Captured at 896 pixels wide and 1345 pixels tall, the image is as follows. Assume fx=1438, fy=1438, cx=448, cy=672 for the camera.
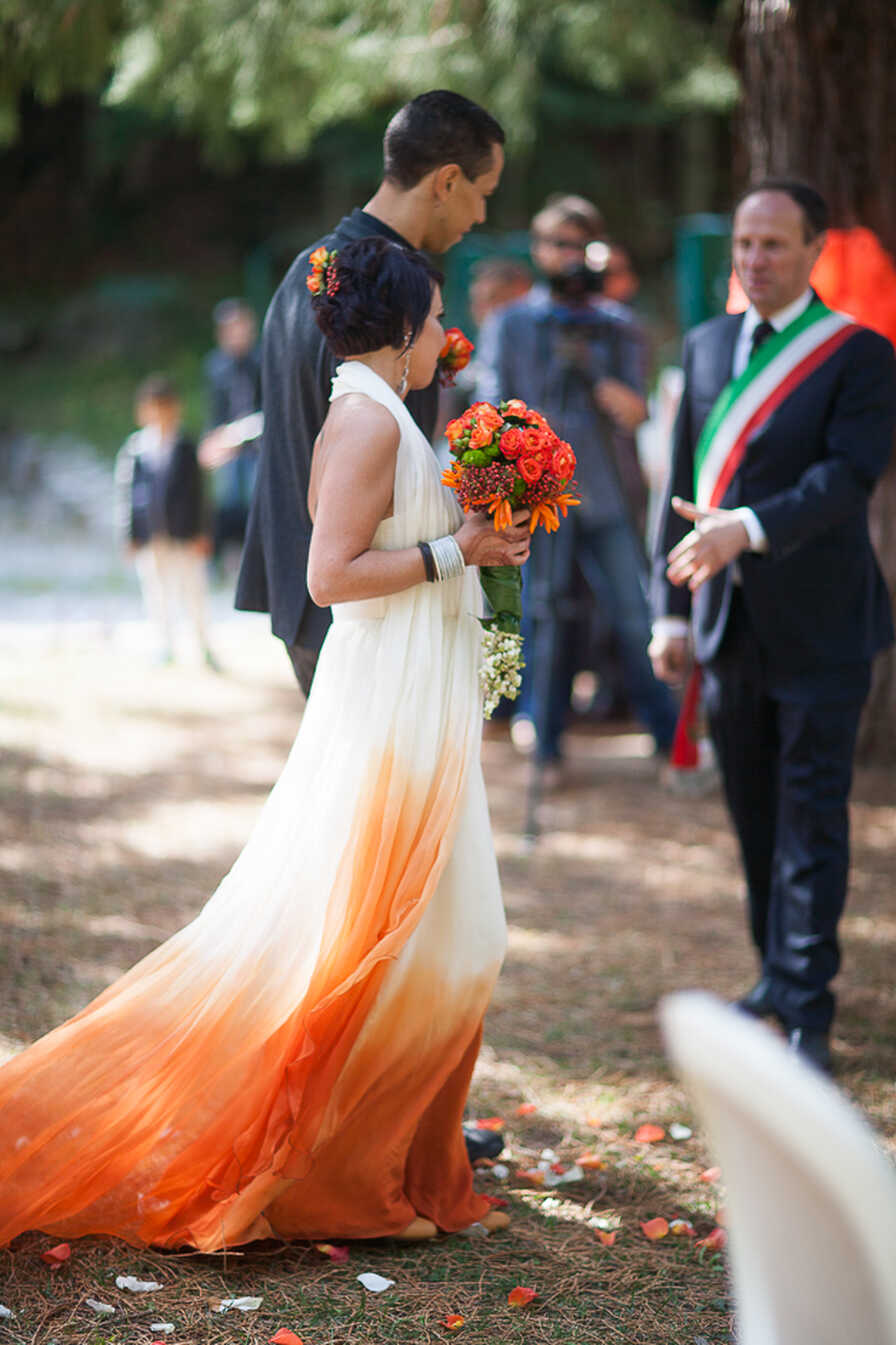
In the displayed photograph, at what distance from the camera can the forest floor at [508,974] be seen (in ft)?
9.24

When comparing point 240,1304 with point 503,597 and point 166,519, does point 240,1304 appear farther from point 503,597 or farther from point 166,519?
point 166,519

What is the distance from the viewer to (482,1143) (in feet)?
11.3

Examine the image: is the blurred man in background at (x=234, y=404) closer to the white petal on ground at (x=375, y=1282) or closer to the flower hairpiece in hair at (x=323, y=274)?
the flower hairpiece in hair at (x=323, y=274)

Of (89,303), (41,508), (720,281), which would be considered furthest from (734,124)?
(89,303)

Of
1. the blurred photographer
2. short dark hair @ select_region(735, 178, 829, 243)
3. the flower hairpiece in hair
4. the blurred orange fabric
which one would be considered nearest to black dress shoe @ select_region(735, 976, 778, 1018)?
the blurred photographer

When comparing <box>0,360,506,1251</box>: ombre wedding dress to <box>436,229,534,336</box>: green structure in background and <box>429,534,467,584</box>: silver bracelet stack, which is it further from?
<box>436,229,534,336</box>: green structure in background

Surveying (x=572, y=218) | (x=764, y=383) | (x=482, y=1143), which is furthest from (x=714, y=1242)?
(x=572, y=218)

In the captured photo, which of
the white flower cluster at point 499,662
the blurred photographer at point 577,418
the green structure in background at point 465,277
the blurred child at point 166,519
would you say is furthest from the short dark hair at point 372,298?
the green structure in background at point 465,277

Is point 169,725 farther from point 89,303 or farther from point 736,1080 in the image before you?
point 89,303

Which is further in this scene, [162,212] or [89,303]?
[162,212]

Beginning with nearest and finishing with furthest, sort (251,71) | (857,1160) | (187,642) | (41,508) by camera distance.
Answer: (857,1160) < (251,71) < (187,642) < (41,508)

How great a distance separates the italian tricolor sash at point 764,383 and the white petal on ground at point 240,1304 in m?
Result: 2.31

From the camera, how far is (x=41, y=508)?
1883cm

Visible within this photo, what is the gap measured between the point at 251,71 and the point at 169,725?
143 inches
